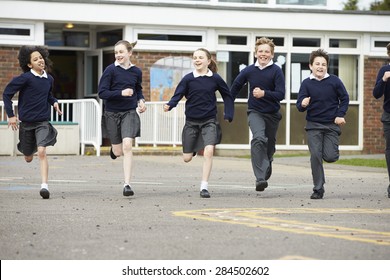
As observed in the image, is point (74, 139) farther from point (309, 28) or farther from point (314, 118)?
point (314, 118)

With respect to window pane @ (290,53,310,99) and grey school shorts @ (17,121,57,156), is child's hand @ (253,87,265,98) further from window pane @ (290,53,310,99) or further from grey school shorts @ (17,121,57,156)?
window pane @ (290,53,310,99)

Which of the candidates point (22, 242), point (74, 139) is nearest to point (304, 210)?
point (22, 242)

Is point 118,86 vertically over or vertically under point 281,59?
under

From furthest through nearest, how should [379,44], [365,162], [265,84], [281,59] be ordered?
[379,44] < [281,59] < [365,162] < [265,84]

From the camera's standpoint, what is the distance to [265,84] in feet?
48.0

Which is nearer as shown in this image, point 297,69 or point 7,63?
point 7,63

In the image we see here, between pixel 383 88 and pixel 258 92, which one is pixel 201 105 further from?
pixel 383 88

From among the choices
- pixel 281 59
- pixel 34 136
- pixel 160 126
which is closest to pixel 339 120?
pixel 34 136

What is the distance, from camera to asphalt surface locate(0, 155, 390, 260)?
27.6 ft

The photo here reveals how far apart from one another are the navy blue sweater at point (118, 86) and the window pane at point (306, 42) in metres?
15.1

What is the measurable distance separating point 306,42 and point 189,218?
18.8 metres

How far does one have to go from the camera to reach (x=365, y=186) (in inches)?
650

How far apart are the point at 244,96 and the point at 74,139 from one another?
4.88 metres

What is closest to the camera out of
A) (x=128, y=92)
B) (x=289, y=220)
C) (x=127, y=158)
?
(x=289, y=220)
